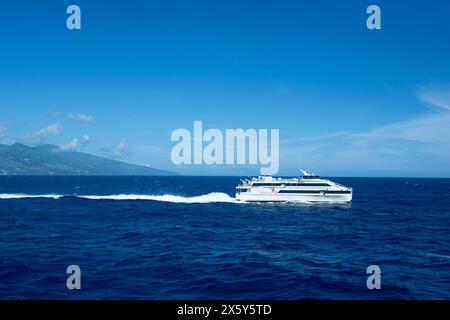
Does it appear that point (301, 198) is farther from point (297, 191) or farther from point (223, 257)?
point (223, 257)

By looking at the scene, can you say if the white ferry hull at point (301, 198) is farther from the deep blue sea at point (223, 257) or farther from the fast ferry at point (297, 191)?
the deep blue sea at point (223, 257)

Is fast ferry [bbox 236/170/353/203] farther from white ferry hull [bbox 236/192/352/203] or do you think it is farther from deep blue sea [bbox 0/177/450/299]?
deep blue sea [bbox 0/177/450/299]

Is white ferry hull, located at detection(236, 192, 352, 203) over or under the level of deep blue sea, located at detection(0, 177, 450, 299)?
over

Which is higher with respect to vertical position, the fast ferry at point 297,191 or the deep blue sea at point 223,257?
the fast ferry at point 297,191

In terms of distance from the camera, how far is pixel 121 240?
40281 millimetres

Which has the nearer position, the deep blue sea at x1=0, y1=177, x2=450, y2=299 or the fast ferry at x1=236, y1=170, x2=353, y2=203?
the deep blue sea at x1=0, y1=177, x2=450, y2=299

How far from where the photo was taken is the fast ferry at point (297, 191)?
8481 cm

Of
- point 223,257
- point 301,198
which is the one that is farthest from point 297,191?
point 223,257

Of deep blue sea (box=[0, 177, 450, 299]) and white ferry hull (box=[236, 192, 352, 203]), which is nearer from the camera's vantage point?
deep blue sea (box=[0, 177, 450, 299])

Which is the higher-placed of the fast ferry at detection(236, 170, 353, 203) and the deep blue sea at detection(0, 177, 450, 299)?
the fast ferry at detection(236, 170, 353, 203)

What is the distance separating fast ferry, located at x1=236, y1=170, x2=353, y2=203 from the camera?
278ft

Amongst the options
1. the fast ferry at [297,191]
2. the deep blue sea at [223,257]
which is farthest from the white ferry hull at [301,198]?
the deep blue sea at [223,257]

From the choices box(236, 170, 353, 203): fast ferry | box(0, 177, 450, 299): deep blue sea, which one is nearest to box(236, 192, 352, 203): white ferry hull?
box(236, 170, 353, 203): fast ferry
